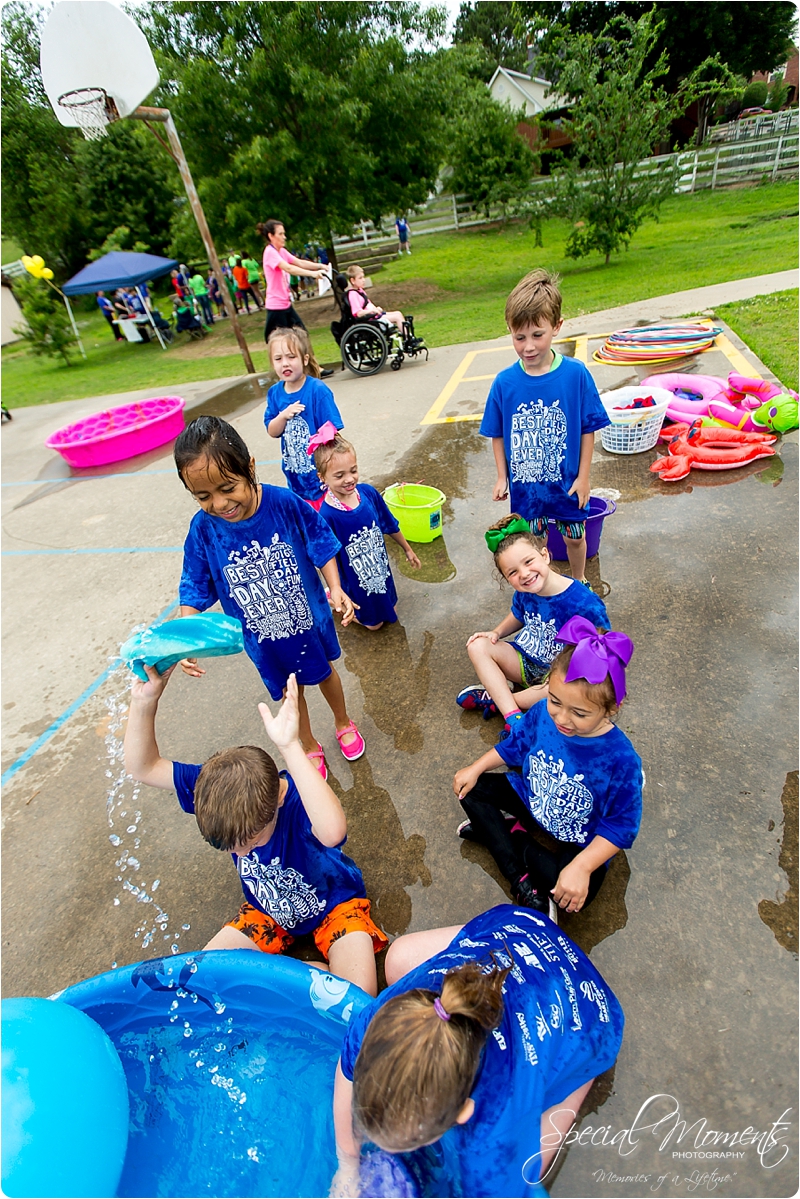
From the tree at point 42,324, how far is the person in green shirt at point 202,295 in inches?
161

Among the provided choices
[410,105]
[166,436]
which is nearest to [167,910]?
[166,436]

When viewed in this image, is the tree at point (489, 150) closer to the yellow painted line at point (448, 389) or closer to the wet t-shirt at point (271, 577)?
the yellow painted line at point (448, 389)

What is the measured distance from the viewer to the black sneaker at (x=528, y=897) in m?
2.20

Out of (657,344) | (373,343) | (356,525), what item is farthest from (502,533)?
(373,343)

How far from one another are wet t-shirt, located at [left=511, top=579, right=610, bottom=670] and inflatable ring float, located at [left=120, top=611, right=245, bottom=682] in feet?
4.17

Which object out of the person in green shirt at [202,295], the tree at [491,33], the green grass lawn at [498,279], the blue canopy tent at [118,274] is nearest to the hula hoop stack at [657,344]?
the green grass lawn at [498,279]

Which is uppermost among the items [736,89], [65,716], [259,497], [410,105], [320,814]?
[410,105]

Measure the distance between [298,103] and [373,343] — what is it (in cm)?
730

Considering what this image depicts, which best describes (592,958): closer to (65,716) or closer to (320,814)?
(320,814)

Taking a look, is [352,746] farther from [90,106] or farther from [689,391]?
[90,106]

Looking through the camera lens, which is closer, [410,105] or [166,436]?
[166,436]

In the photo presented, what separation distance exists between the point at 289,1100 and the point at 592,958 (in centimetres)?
107

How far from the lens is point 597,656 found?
184 cm

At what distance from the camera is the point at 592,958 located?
208 cm
